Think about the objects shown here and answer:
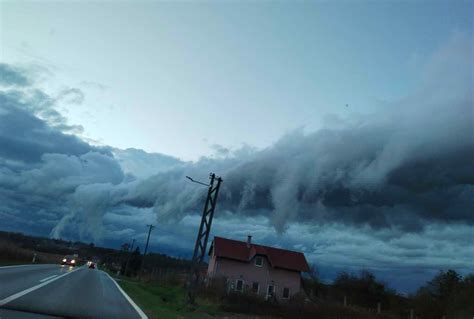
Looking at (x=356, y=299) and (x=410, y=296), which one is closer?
(x=410, y=296)

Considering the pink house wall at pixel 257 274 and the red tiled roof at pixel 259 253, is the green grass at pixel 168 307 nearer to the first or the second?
the pink house wall at pixel 257 274

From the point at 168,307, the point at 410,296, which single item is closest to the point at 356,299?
the point at 410,296

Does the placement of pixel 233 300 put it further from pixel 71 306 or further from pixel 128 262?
pixel 128 262

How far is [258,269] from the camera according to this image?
56969 millimetres

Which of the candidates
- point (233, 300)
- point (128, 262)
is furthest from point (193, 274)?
point (128, 262)

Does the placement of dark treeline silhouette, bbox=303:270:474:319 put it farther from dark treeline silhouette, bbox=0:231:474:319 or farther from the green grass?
the green grass

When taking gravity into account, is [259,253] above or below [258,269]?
above

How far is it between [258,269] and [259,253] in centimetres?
219

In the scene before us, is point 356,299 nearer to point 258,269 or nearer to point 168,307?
point 258,269

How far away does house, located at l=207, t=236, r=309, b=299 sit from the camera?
56.0 meters

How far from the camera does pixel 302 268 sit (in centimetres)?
5856

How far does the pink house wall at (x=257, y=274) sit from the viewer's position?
56031mm

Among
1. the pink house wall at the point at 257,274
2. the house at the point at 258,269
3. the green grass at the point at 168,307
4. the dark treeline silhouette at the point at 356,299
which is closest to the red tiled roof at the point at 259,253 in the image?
the house at the point at 258,269

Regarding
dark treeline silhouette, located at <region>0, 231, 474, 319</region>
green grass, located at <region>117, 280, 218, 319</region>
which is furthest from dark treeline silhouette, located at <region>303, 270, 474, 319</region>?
green grass, located at <region>117, 280, 218, 319</region>
